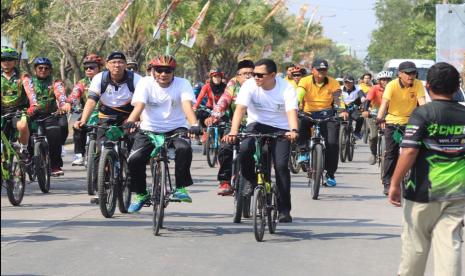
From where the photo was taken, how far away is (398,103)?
14.4 m

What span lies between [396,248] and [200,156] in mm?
14454

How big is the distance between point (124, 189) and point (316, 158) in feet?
10.9

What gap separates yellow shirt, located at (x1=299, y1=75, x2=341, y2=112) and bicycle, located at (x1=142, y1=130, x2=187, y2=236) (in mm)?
4790

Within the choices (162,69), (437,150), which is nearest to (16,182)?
(162,69)

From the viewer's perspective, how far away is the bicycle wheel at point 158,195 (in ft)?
34.7

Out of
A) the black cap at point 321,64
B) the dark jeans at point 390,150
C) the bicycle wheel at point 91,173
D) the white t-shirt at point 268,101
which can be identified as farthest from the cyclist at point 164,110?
the black cap at point 321,64

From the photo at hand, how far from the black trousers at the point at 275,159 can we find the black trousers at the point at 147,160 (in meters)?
0.59

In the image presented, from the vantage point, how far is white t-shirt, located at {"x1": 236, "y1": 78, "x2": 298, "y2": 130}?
→ 11.1m

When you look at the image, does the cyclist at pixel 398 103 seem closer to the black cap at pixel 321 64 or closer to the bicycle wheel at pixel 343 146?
the black cap at pixel 321 64

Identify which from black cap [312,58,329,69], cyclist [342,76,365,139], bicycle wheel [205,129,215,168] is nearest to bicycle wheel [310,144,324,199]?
black cap [312,58,329,69]

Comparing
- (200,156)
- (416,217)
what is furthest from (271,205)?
(200,156)

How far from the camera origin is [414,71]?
1432 cm

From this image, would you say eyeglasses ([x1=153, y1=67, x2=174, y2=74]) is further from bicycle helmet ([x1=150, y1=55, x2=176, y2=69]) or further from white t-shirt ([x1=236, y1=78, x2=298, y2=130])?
white t-shirt ([x1=236, y1=78, x2=298, y2=130])

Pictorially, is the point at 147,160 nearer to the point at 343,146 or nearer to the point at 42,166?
the point at 42,166
